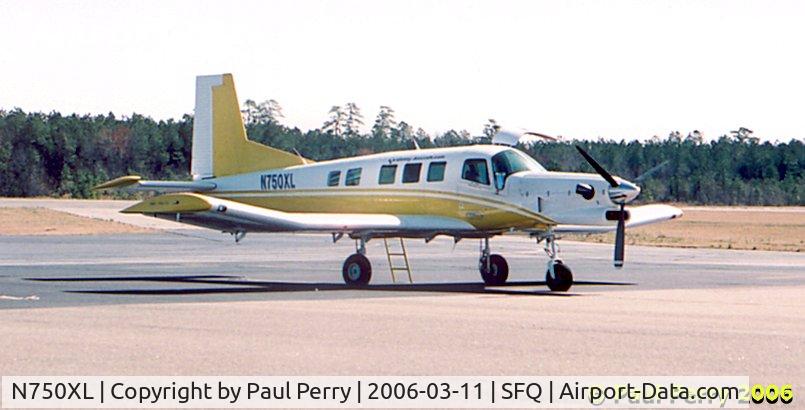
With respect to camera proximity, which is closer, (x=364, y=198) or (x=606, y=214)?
(x=606, y=214)

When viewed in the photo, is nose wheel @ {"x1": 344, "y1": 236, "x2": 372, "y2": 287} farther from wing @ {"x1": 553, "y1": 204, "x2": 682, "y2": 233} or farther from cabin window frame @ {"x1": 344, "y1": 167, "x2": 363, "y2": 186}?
wing @ {"x1": 553, "y1": 204, "x2": 682, "y2": 233}

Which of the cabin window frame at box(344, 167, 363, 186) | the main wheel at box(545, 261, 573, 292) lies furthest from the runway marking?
the main wheel at box(545, 261, 573, 292)

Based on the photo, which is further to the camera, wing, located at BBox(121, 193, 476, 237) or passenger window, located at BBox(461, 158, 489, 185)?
passenger window, located at BBox(461, 158, 489, 185)

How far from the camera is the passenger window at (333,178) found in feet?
89.9

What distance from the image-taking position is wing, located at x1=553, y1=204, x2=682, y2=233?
24.7 metres

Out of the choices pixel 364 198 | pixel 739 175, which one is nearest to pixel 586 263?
pixel 364 198

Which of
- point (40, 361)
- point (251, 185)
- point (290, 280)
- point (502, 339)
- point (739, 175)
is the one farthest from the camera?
point (739, 175)

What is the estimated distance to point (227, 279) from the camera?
27.4 m

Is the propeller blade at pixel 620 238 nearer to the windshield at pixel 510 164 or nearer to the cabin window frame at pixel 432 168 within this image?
the windshield at pixel 510 164

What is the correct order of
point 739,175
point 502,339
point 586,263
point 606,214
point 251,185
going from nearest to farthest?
point 502,339 → point 606,214 → point 251,185 → point 586,263 → point 739,175

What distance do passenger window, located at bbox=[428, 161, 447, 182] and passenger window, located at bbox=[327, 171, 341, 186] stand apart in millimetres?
2185

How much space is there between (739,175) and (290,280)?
118 metres

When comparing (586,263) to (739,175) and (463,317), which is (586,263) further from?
(739,175)

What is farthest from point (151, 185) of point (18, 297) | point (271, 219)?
point (18, 297)
